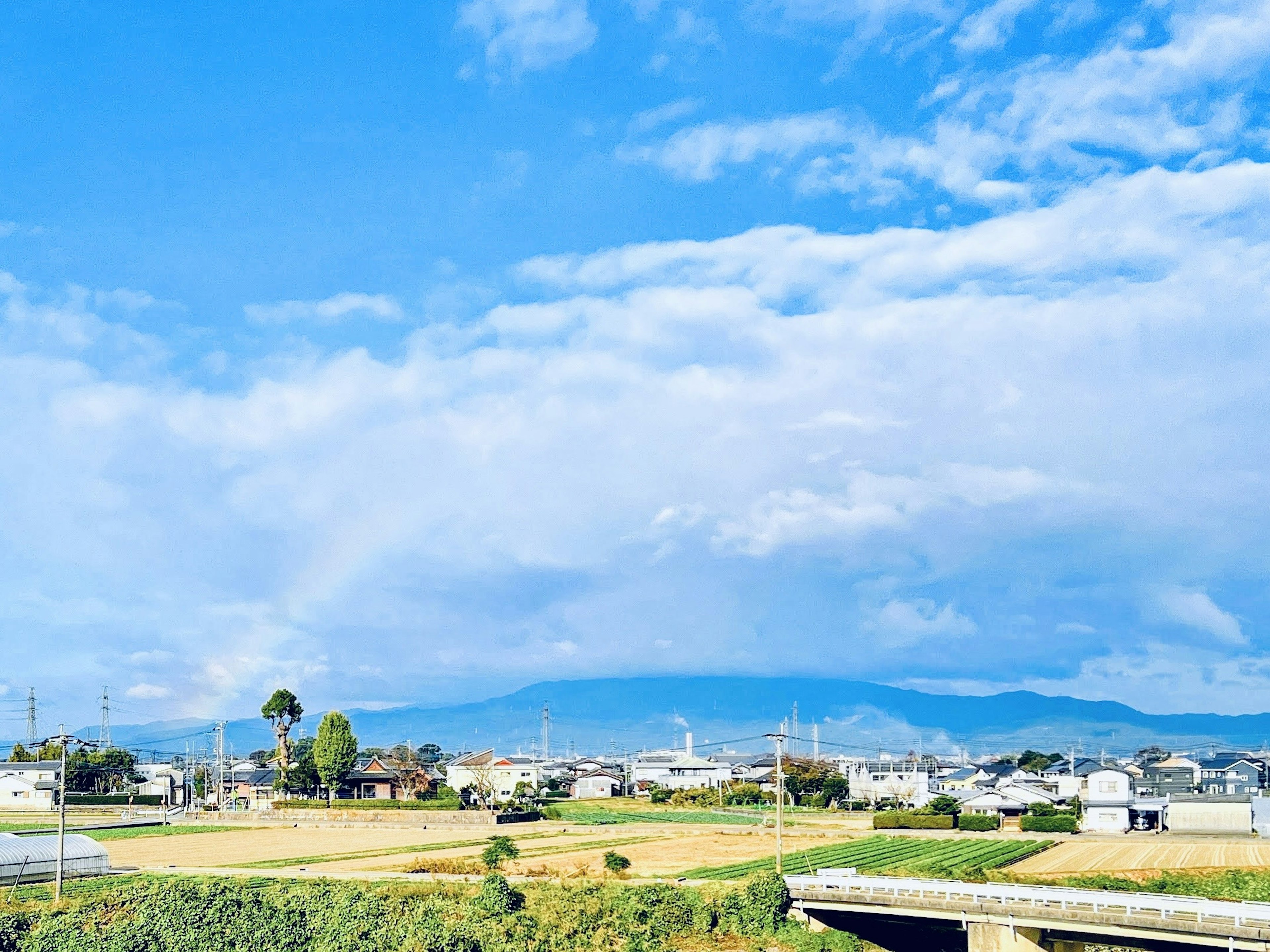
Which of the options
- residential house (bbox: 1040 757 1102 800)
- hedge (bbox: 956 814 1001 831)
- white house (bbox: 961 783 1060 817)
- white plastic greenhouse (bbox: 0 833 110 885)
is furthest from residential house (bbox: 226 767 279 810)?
residential house (bbox: 1040 757 1102 800)

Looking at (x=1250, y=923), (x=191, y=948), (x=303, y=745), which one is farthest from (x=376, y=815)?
(x=303, y=745)

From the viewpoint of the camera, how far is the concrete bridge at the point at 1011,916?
32094 mm

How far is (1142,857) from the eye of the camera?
58344mm

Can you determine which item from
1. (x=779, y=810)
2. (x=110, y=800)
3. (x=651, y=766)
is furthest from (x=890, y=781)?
(x=779, y=810)

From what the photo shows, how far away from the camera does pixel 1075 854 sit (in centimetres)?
6125

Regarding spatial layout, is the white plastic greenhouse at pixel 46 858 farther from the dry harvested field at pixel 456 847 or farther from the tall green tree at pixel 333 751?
the tall green tree at pixel 333 751

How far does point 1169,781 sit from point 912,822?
3462cm

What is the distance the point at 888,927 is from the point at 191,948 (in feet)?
75.3

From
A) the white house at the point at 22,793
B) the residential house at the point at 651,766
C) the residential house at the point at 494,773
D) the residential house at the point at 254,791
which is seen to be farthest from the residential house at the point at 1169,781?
the white house at the point at 22,793

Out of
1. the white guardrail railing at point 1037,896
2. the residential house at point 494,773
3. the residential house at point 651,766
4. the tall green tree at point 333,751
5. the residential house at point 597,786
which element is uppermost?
the tall green tree at point 333,751

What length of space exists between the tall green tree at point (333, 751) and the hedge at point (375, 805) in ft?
8.65

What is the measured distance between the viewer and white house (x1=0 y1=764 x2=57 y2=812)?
100 metres

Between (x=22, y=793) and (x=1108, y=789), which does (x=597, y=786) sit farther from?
(x=1108, y=789)

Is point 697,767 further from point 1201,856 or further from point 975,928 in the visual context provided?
point 975,928
